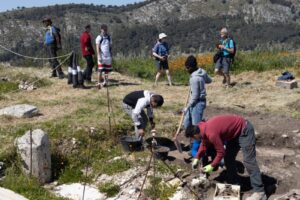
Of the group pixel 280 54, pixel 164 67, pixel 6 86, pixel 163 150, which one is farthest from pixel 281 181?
pixel 280 54

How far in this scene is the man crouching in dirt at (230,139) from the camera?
285 inches

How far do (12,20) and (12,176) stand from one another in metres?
→ 108

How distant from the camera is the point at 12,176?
8.74m

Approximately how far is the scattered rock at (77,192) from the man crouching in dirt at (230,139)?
1.85m

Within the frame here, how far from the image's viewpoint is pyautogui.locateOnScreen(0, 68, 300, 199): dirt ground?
870cm

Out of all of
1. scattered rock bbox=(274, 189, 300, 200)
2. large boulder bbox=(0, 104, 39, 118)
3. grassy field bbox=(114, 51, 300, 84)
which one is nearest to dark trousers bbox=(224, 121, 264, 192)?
Answer: scattered rock bbox=(274, 189, 300, 200)

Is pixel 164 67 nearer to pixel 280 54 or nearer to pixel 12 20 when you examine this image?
pixel 280 54

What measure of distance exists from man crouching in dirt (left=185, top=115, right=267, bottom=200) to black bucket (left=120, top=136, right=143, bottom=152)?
6.68 ft

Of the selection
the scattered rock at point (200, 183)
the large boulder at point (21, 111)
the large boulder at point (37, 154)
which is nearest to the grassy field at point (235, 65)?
the large boulder at point (21, 111)

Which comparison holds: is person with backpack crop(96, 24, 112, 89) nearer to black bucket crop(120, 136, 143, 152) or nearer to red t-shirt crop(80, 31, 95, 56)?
red t-shirt crop(80, 31, 95, 56)

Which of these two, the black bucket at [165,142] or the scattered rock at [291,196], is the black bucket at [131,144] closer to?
the black bucket at [165,142]

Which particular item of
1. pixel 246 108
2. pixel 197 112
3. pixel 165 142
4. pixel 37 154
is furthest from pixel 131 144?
pixel 246 108

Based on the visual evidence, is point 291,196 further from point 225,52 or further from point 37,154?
point 225,52

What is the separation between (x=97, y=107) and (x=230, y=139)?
508 centimetres
